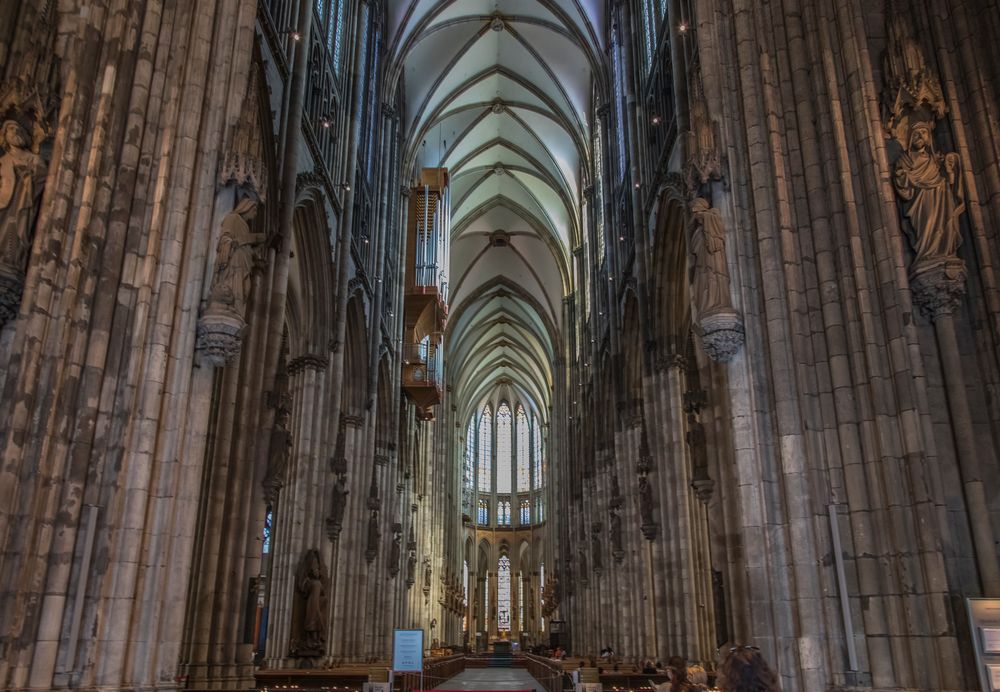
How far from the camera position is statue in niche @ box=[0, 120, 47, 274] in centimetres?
970

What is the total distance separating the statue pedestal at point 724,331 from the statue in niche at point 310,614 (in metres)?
11.9

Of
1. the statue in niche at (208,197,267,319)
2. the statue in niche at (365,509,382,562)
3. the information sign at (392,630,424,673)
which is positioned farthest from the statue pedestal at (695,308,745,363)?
the statue in niche at (365,509,382,562)

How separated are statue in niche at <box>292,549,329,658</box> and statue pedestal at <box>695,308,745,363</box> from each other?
39.2 feet

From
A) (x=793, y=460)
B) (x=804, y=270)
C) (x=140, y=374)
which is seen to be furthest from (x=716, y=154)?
(x=140, y=374)

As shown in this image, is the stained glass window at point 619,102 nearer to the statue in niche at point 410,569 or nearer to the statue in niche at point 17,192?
the statue in niche at point 17,192

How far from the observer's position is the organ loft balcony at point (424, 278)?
118 ft

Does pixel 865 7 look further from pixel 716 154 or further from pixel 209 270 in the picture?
pixel 209 270

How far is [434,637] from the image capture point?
48.4 meters

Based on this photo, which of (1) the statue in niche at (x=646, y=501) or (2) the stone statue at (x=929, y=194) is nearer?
(2) the stone statue at (x=929, y=194)

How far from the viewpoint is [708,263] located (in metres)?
12.1

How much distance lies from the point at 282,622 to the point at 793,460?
43.2 feet

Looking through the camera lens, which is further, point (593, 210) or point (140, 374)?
point (593, 210)

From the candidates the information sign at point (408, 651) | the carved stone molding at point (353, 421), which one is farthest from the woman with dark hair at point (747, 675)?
the carved stone molding at point (353, 421)

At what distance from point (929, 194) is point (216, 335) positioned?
9493 millimetres
